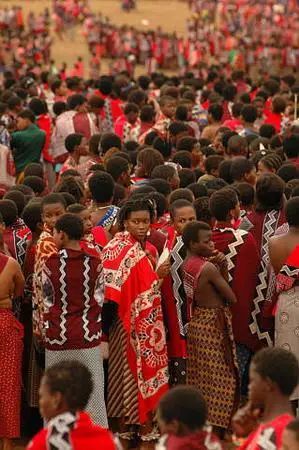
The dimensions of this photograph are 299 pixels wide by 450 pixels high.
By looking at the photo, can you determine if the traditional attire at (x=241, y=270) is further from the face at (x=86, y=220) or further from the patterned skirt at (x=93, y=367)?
Answer: the patterned skirt at (x=93, y=367)

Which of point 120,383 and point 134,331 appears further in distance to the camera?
point 120,383

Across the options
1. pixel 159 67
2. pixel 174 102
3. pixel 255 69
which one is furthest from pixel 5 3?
pixel 174 102

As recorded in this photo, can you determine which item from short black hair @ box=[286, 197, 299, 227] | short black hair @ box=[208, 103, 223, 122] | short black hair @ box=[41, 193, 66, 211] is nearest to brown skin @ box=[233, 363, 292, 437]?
short black hair @ box=[286, 197, 299, 227]

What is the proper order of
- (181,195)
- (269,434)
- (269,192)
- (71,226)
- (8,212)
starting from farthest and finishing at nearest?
(181,195) < (269,192) < (8,212) < (71,226) < (269,434)

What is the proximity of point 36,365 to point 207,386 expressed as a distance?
1143mm

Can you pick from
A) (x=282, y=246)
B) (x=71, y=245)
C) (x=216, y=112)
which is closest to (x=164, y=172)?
(x=282, y=246)

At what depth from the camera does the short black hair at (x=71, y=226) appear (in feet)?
27.8

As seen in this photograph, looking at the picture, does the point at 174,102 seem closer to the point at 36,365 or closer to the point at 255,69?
the point at 36,365

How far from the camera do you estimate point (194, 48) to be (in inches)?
1441

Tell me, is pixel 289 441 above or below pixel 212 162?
below

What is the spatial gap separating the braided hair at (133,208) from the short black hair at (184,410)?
9.81 feet

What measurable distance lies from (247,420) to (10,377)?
2.69 m

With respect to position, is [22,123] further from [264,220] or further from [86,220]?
[86,220]

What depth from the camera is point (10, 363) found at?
880 cm
